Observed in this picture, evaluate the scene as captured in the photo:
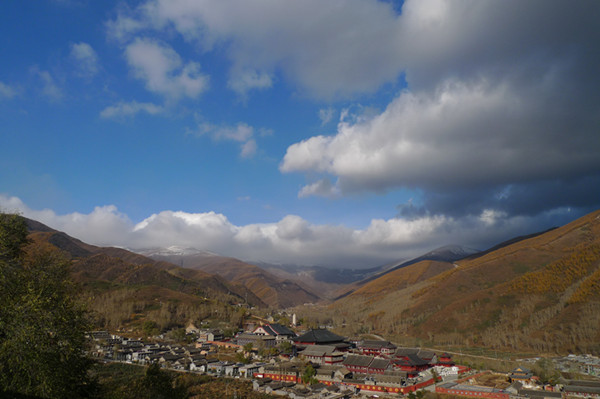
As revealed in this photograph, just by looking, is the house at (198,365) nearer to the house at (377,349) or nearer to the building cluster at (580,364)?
the house at (377,349)

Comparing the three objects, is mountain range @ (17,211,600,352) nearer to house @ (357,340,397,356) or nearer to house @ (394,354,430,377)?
house @ (357,340,397,356)

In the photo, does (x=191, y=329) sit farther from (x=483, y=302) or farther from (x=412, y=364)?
(x=483, y=302)

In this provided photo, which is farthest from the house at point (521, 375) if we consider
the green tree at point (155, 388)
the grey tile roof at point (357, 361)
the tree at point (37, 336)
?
the tree at point (37, 336)

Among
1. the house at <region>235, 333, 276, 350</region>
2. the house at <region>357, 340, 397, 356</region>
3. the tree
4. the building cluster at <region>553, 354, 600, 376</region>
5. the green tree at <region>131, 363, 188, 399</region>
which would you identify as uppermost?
the tree

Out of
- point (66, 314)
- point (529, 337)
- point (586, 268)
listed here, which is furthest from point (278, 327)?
point (586, 268)

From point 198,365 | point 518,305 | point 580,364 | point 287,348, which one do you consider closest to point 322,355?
point 287,348

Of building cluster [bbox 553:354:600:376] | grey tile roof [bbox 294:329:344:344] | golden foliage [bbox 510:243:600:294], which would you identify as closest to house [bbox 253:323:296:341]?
grey tile roof [bbox 294:329:344:344]
